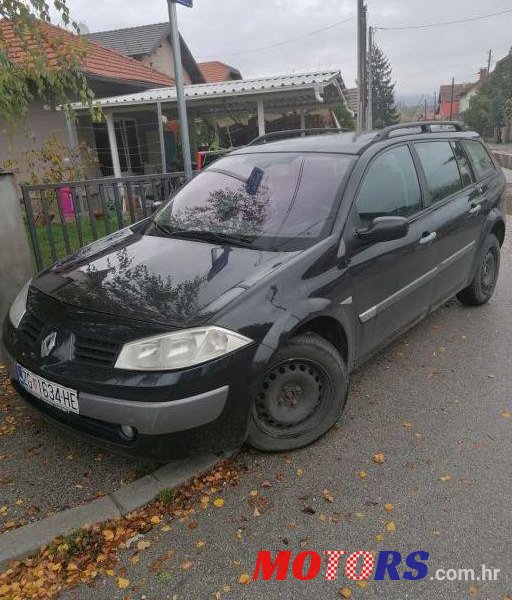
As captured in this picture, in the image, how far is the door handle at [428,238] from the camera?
145 inches

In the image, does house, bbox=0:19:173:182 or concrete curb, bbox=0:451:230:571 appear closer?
concrete curb, bbox=0:451:230:571

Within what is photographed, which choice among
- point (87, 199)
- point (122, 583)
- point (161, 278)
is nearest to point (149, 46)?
point (87, 199)

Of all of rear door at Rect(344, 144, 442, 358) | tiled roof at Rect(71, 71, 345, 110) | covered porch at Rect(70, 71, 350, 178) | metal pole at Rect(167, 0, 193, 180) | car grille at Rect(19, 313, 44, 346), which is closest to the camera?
car grille at Rect(19, 313, 44, 346)

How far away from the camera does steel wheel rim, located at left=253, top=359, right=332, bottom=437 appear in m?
2.72

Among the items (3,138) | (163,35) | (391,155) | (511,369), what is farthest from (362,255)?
(163,35)

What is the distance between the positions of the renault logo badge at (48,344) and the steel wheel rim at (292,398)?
108 cm

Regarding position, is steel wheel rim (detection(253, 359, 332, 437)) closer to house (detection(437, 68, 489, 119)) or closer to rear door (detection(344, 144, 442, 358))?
rear door (detection(344, 144, 442, 358))

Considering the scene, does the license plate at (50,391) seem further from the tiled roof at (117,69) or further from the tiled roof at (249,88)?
the tiled roof at (117,69)

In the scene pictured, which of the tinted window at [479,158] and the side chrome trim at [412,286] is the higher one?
the tinted window at [479,158]

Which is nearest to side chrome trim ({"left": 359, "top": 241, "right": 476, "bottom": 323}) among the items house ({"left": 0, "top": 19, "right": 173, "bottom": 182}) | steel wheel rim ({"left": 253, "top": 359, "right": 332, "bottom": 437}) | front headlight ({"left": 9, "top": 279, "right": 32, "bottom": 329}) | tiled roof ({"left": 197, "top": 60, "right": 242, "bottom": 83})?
steel wheel rim ({"left": 253, "top": 359, "right": 332, "bottom": 437})

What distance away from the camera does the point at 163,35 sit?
20.8 metres

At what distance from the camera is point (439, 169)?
4.09m

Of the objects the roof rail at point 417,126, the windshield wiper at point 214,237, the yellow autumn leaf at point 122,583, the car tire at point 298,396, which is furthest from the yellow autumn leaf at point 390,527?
the roof rail at point 417,126

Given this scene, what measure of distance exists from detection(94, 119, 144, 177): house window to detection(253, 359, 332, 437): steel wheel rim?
1225cm
